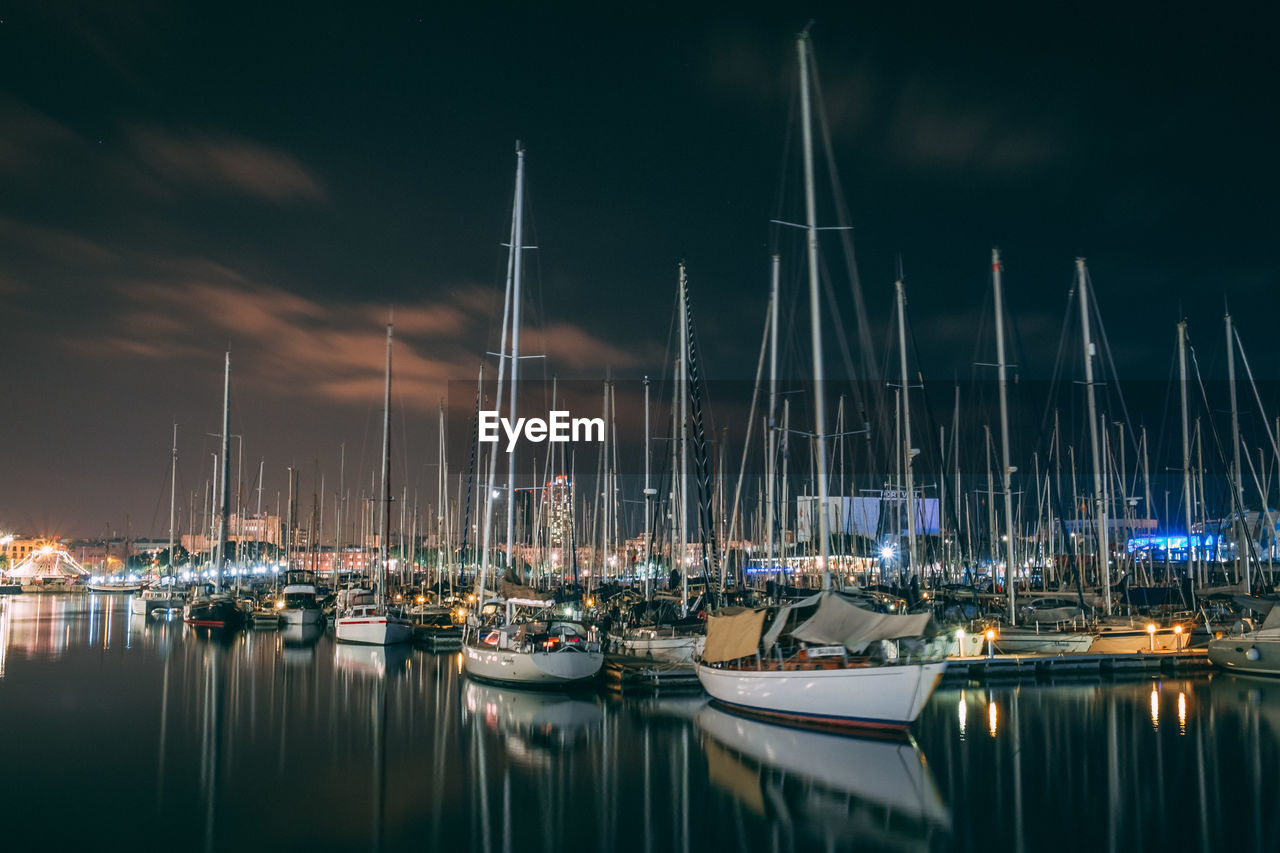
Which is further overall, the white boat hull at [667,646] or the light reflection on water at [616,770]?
the white boat hull at [667,646]

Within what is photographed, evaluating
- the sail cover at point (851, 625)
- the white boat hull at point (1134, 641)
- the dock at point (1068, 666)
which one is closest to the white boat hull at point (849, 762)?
the sail cover at point (851, 625)

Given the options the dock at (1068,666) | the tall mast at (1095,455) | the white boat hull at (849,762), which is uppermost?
the tall mast at (1095,455)

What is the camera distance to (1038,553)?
7862 cm

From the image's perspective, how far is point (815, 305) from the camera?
29.0 meters

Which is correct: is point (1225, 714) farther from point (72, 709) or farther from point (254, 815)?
point (72, 709)

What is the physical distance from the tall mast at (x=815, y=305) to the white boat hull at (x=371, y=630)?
1183 inches

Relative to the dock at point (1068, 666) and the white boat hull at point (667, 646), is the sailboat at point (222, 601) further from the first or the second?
the dock at point (1068, 666)

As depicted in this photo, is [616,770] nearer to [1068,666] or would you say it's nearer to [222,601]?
[1068,666]

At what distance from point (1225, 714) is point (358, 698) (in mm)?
29083

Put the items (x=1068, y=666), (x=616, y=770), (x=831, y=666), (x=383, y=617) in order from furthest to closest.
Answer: (x=383, y=617) < (x=1068, y=666) < (x=831, y=666) < (x=616, y=770)

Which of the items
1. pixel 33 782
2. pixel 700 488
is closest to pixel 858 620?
pixel 700 488


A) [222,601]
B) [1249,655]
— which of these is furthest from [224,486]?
[1249,655]

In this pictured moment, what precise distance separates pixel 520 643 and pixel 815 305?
16208 mm

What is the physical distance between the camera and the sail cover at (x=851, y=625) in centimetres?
2462
